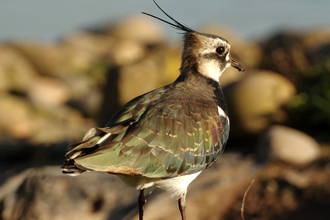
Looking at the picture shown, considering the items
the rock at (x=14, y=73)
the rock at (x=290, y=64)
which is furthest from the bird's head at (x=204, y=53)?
the rock at (x=14, y=73)

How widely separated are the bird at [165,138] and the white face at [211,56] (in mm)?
14

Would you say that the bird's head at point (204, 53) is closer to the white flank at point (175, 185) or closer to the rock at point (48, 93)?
the white flank at point (175, 185)

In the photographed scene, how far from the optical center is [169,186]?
4555 millimetres

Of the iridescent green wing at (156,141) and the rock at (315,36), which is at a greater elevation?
the iridescent green wing at (156,141)

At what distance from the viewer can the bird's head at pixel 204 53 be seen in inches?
208

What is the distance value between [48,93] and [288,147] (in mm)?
14462

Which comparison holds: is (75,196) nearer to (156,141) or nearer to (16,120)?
(156,141)

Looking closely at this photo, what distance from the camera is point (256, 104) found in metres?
10.1

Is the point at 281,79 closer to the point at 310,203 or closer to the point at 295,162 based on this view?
the point at 295,162

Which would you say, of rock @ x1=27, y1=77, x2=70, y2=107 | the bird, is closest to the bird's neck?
the bird

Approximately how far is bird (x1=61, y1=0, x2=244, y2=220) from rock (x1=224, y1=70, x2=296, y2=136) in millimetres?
5092

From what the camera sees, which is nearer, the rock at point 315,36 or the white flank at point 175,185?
the white flank at point 175,185

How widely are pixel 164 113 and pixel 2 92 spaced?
712 inches

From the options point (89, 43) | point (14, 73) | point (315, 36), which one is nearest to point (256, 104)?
point (315, 36)
